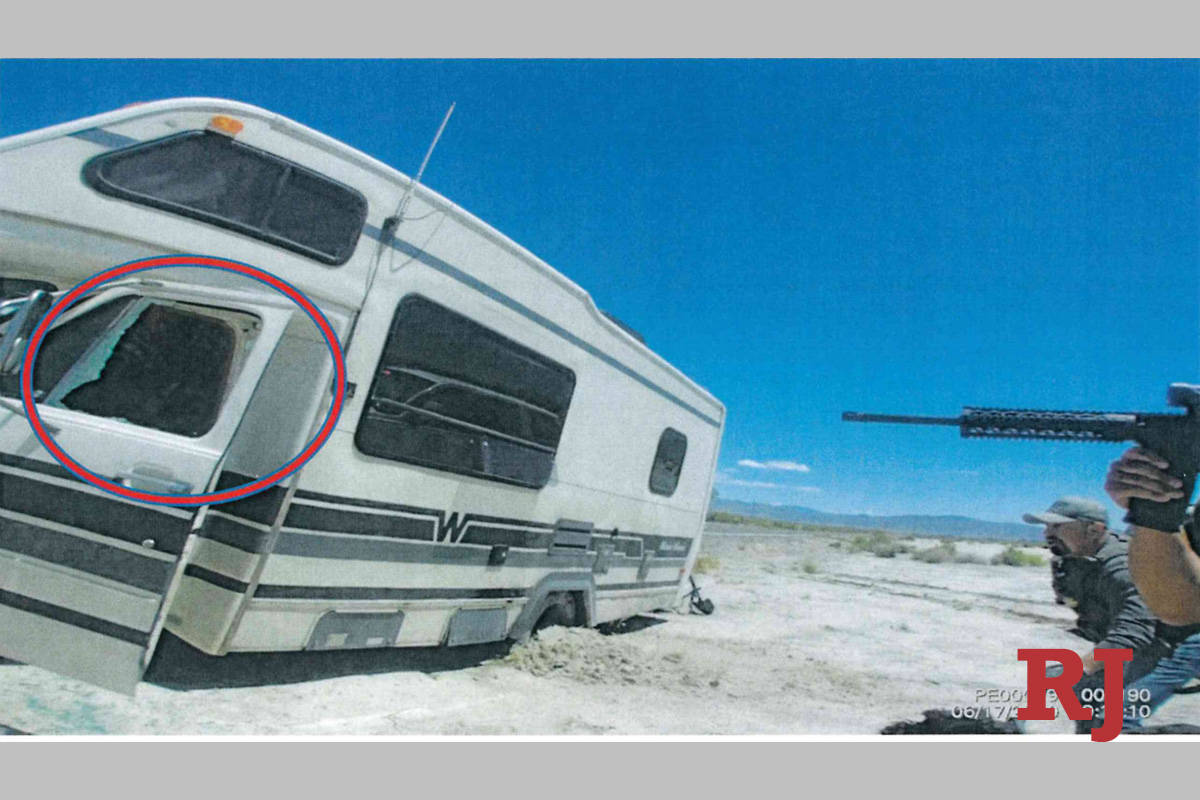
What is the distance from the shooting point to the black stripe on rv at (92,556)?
99.0 inches

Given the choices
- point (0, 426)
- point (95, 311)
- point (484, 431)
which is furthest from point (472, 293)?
point (0, 426)

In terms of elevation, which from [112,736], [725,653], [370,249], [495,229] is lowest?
[112,736]

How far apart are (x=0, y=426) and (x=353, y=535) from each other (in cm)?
127

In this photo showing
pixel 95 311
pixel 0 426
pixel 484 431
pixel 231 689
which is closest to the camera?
pixel 0 426

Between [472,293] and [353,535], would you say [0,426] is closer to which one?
[353,535]

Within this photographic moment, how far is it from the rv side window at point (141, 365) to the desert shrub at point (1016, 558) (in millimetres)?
4008

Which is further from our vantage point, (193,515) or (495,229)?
(495,229)

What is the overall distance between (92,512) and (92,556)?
158 mm

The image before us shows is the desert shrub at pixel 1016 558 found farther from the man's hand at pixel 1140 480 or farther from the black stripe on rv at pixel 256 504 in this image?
the black stripe on rv at pixel 256 504

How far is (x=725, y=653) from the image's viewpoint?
442cm

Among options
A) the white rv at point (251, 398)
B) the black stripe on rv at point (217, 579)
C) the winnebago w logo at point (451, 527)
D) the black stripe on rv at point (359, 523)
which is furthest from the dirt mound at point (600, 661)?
the black stripe on rv at point (217, 579)

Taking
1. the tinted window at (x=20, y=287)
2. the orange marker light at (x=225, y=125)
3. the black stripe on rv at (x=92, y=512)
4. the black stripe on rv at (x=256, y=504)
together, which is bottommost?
the black stripe on rv at (x=92, y=512)

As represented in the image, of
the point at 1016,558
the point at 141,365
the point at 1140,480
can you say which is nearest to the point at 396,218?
the point at 141,365

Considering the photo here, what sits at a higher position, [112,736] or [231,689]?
[231,689]
